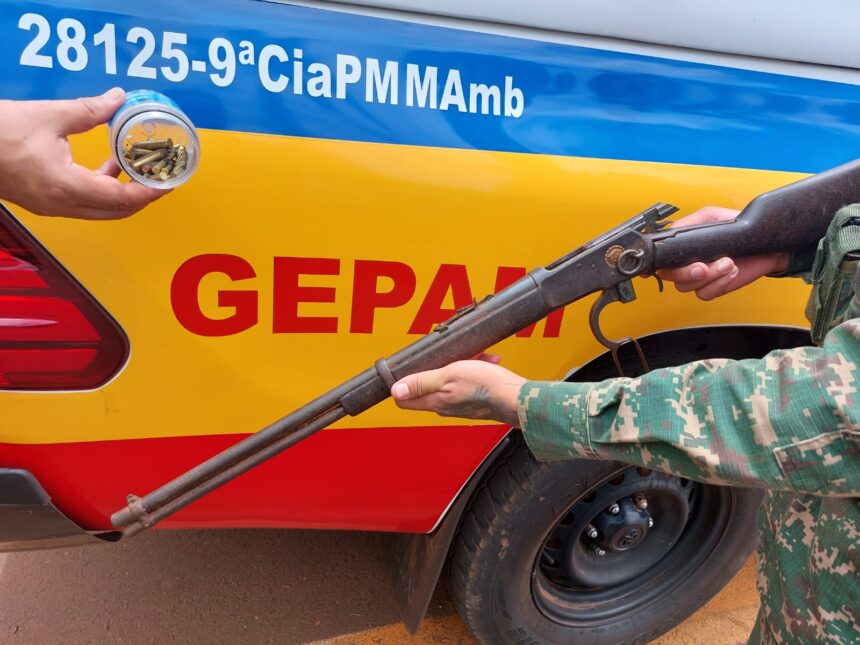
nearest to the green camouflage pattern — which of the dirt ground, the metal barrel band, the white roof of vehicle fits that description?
the white roof of vehicle

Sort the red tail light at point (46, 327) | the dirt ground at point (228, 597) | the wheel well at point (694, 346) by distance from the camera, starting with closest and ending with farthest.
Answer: the red tail light at point (46, 327) < the wheel well at point (694, 346) < the dirt ground at point (228, 597)

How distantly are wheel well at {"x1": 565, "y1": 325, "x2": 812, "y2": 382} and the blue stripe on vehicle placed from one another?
35 centimetres

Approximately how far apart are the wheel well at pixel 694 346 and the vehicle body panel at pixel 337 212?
73 mm

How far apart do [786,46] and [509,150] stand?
A: 1.92ft

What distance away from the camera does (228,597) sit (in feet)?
7.04

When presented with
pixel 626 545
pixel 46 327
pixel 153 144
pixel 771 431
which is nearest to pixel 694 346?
pixel 626 545

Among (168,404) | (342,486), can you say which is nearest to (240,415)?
(168,404)

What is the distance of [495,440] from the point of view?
4.79 ft

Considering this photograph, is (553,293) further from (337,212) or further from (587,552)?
(587,552)

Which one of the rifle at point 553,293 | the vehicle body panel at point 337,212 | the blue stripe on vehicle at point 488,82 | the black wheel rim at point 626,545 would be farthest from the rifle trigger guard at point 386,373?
the black wheel rim at point 626,545

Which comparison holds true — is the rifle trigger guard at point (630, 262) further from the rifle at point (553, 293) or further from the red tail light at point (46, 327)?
the red tail light at point (46, 327)

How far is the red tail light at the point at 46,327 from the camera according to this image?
3.52ft

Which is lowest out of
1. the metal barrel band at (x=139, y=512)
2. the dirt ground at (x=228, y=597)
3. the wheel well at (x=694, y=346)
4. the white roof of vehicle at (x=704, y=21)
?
the dirt ground at (x=228, y=597)

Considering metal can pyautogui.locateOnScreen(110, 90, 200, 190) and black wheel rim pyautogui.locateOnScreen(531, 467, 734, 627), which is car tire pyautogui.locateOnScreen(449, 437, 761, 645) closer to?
black wheel rim pyautogui.locateOnScreen(531, 467, 734, 627)
